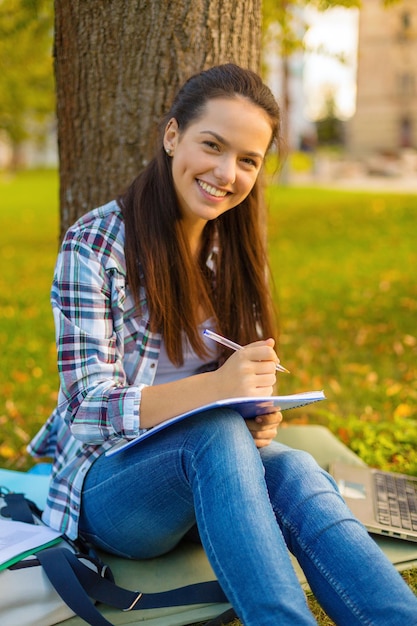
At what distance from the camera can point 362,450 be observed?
325cm

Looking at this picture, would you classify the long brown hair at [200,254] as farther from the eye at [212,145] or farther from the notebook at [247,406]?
the notebook at [247,406]

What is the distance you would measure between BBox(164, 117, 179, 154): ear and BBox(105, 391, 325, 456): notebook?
0.80 m

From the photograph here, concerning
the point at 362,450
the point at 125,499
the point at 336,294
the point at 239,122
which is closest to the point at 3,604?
the point at 125,499

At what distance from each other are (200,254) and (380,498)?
110cm

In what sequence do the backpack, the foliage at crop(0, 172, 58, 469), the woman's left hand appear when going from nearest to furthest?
1. the backpack
2. the woman's left hand
3. the foliage at crop(0, 172, 58, 469)

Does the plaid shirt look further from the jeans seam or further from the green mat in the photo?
the jeans seam

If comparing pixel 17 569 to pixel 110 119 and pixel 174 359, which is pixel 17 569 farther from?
pixel 110 119

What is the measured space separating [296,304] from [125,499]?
4412mm

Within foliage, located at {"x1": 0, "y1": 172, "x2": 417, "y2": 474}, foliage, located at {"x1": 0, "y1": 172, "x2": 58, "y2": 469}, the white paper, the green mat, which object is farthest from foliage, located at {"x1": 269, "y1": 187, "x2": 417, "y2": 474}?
the white paper

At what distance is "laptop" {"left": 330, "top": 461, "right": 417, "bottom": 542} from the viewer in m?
2.40

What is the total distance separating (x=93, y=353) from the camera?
1.98m

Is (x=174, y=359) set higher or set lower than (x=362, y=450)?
higher

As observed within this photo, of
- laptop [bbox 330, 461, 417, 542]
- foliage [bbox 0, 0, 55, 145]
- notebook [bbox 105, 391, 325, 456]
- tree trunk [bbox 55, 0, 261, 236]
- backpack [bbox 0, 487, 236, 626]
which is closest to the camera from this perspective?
notebook [bbox 105, 391, 325, 456]

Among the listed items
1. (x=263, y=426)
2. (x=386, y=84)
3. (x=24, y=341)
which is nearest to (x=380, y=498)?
(x=263, y=426)
